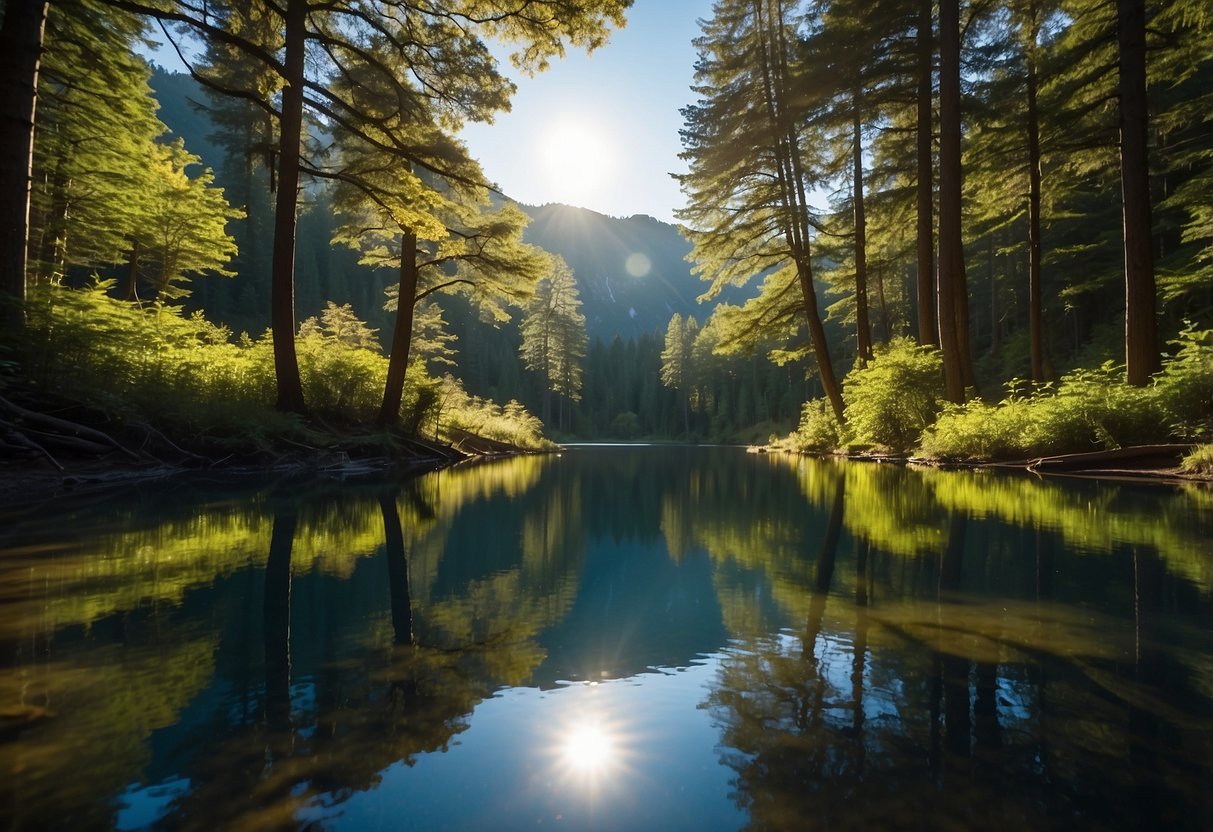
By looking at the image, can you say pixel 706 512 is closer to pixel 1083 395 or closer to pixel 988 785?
pixel 988 785

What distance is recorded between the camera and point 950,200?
12.4m

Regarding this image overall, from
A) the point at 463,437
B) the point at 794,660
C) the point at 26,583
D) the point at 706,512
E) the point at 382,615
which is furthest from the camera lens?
the point at 463,437

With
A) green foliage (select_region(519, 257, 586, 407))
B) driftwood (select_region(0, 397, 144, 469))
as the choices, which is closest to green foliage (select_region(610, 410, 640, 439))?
green foliage (select_region(519, 257, 586, 407))

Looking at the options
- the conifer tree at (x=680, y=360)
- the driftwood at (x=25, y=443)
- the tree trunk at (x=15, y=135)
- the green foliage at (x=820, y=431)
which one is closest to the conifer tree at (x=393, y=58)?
the tree trunk at (x=15, y=135)

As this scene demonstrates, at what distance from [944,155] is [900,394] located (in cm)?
517

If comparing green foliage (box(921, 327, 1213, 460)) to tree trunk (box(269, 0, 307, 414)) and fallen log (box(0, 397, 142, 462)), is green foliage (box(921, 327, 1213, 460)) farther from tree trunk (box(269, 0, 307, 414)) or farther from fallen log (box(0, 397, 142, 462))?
fallen log (box(0, 397, 142, 462))

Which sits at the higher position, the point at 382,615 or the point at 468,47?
the point at 468,47

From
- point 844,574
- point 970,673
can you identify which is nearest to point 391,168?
point 844,574

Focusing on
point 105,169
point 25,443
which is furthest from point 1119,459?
point 105,169

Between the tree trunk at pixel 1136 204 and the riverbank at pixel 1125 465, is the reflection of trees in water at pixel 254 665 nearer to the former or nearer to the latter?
the riverbank at pixel 1125 465

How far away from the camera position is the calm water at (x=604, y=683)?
1.37m

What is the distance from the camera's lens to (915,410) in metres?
14.3

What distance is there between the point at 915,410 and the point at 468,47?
12108 millimetres

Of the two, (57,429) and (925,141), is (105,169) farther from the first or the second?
(925,141)
